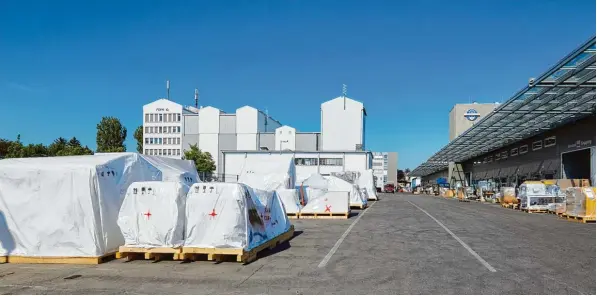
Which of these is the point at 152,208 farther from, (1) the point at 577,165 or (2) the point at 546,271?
(1) the point at 577,165

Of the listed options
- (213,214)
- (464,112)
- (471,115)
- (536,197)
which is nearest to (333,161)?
(471,115)

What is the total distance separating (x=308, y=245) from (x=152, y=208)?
4.34 m

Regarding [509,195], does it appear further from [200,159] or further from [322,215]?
[200,159]

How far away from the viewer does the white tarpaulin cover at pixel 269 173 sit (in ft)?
82.7

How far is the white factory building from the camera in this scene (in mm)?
86375

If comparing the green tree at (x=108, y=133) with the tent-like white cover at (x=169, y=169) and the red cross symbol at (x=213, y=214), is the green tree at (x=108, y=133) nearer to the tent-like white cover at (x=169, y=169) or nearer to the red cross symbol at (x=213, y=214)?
the tent-like white cover at (x=169, y=169)

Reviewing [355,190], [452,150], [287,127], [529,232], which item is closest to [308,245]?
[529,232]

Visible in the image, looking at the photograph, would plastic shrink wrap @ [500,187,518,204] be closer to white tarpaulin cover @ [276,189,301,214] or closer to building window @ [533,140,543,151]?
building window @ [533,140,543,151]

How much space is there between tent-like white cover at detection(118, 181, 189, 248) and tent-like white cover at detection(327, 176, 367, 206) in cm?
2057

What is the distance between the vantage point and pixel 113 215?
1015cm

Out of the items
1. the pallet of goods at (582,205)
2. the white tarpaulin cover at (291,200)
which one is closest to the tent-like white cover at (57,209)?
the white tarpaulin cover at (291,200)

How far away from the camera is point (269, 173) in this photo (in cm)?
2572

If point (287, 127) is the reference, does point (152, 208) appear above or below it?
below

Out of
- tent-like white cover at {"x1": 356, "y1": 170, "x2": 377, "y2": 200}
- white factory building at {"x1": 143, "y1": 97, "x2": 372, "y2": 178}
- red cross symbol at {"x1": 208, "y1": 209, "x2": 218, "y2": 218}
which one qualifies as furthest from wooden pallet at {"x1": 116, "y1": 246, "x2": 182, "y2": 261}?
white factory building at {"x1": 143, "y1": 97, "x2": 372, "y2": 178}
